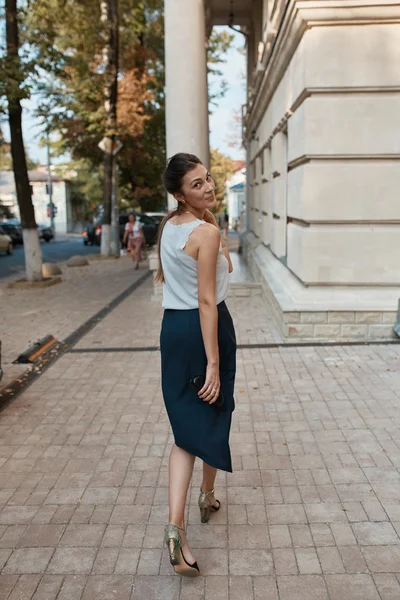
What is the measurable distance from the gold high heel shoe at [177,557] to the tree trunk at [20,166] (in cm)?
1215

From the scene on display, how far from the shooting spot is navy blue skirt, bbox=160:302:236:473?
290cm

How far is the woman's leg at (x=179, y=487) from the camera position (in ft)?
9.62

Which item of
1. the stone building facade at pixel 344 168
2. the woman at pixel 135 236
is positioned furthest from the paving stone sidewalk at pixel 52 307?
the stone building facade at pixel 344 168

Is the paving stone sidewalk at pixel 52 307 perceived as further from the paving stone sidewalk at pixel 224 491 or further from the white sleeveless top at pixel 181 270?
the white sleeveless top at pixel 181 270

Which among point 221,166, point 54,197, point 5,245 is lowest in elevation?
point 5,245

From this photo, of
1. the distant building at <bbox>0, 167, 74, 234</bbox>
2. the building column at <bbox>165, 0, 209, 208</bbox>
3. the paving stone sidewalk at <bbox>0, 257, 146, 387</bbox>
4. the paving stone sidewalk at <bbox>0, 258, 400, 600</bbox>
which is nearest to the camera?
the paving stone sidewalk at <bbox>0, 258, 400, 600</bbox>

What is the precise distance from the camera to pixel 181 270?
2889mm

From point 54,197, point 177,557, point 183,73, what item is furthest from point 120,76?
Result: point 54,197

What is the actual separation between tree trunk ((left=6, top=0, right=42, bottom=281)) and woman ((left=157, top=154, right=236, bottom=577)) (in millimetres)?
11518

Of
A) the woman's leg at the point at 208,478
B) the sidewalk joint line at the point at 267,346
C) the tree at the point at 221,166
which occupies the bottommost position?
the sidewalk joint line at the point at 267,346

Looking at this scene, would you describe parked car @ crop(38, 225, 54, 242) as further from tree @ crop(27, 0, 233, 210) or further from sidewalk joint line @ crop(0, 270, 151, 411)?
sidewalk joint line @ crop(0, 270, 151, 411)

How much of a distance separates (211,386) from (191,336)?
25 centimetres

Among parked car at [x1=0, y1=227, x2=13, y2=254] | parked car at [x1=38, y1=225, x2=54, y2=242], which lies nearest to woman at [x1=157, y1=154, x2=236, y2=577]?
parked car at [x1=0, y1=227, x2=13, y2=254]

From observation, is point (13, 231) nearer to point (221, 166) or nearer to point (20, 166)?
point (20, 166)
